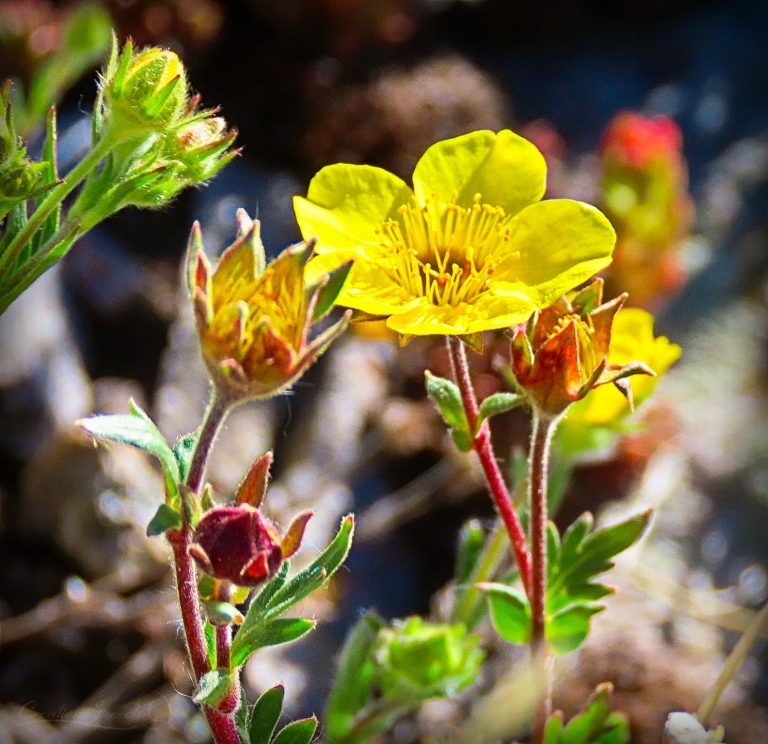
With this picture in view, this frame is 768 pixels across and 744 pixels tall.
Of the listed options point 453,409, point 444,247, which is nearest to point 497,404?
point 453,409

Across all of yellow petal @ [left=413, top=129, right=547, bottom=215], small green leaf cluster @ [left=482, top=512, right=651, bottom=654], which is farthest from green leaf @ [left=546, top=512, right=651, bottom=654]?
yellow petal @ [left=413, top=129, right=547, bottom=215]

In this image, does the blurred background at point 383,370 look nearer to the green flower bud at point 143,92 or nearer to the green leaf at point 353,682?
the green leaf at point 353,682

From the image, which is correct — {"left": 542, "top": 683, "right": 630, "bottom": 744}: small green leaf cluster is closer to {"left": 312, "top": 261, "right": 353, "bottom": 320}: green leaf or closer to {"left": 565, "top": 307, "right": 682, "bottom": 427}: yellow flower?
{"left": 565, "top": 307, "right": 682, "bottom": 427}: yellow flower

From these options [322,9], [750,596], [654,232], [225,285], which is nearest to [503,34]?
[322,9]

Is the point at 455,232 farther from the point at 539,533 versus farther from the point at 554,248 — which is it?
the point at 539,533

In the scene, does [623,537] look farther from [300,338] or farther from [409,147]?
[409,147]
